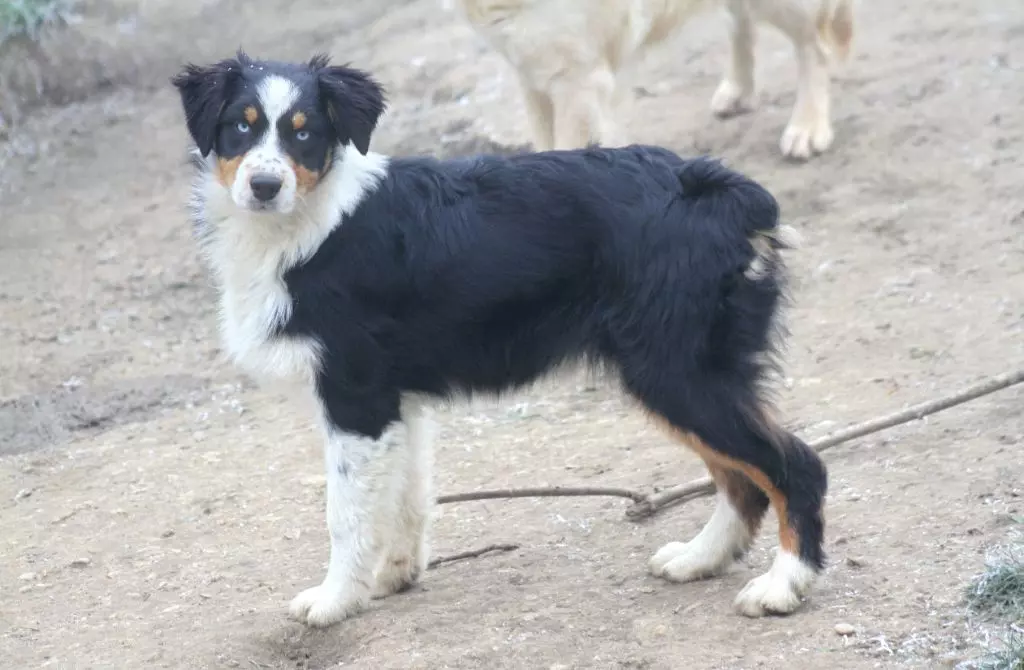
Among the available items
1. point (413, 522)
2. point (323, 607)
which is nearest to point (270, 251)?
point (413, 522)

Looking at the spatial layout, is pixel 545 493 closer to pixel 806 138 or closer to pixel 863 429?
pixel 863 429

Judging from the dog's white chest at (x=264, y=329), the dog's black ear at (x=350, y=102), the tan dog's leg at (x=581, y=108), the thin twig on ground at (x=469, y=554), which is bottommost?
the thin twig on ground at (x=469, y=554)

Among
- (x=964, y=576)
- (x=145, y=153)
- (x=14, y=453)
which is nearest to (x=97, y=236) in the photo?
(x=145, y=153)

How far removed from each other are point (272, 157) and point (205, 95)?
1.07ft

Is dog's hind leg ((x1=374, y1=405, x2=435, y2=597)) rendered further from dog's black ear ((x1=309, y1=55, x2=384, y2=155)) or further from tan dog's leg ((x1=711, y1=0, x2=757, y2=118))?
tan dog's leg ((x1=711, y1=0, x2=757, y2=118))

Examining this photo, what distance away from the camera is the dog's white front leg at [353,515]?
4.21 meters

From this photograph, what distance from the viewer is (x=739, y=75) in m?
9.02

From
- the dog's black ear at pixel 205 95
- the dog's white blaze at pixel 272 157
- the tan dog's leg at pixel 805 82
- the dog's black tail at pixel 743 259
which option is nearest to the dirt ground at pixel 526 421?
the tan dog's leg at pixel 805 82

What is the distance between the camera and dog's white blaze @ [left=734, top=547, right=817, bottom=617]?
12.7 feet

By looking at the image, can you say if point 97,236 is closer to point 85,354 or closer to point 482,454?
point 85,354

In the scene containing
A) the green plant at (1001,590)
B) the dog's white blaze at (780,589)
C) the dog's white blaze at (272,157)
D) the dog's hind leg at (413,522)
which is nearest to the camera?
the green plant at (1001,590)

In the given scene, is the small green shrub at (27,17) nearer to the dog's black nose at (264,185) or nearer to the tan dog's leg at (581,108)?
the tan dog's leg at (581,108)

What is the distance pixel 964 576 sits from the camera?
381cm

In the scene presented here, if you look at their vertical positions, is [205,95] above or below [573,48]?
above
